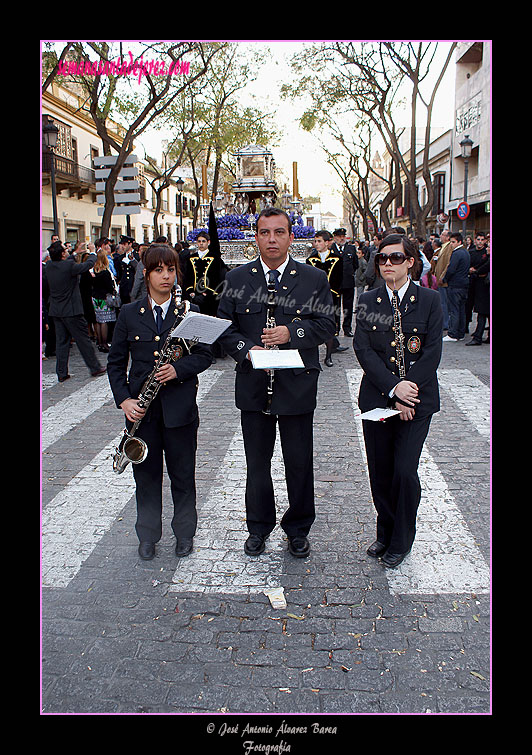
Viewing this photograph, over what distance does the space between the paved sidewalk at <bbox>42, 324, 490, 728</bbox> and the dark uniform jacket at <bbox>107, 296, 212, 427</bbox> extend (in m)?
1.09

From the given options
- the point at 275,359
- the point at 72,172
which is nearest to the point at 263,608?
the point at 275,359

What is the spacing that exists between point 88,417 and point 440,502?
4.70 m

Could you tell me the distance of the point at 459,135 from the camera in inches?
1393

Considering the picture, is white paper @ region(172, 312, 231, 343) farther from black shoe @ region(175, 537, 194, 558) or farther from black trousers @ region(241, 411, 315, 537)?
black shoe @ region(175, 537, 194, 558)

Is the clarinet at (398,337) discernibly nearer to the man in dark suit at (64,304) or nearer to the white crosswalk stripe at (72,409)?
the white crosswalk stripe at (72,409)

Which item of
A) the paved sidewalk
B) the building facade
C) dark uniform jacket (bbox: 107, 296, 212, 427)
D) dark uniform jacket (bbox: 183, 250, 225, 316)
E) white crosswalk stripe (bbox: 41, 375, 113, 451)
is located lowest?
the paved sidewalk

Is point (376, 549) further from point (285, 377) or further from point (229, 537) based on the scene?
point (285, 377)

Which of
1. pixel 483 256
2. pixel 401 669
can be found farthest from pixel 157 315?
pixel 483 256

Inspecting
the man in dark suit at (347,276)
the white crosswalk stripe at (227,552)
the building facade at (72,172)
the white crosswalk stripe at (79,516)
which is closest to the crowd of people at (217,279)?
the man in dark suit at (347,276)

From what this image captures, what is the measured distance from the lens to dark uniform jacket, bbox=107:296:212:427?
399 cm

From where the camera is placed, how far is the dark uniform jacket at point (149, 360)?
3988mm

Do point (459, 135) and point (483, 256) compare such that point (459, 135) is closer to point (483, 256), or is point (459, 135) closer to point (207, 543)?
point (483, 256)

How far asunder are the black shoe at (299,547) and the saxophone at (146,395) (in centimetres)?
122

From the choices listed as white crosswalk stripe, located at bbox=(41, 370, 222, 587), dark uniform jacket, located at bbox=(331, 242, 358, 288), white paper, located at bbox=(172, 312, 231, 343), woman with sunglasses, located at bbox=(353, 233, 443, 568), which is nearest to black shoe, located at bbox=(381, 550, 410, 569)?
woman with sunglasses, located at bbox=(353, 233, 443, 568)
